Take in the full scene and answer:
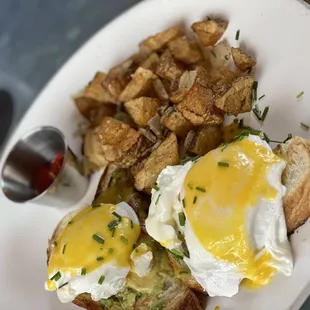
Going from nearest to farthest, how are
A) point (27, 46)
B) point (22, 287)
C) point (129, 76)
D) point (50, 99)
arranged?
point (22, 287)
point (129, 76)
point (50, 99)
point (27, 46)

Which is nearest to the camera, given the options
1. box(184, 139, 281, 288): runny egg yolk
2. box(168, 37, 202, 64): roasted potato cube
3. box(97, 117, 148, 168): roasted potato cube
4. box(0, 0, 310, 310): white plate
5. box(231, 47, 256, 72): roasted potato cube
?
box(184, 139, 281, 288): runny egg yolk

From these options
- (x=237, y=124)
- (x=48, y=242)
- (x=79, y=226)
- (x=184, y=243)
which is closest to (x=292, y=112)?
(x=237, y=124)


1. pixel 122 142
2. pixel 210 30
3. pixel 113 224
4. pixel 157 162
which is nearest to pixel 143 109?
pixel 122 142

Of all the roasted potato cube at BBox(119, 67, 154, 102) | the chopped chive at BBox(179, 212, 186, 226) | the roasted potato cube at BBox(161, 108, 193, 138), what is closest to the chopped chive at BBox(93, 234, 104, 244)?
the chopped chive at BBox(179, 212, 186, 226)

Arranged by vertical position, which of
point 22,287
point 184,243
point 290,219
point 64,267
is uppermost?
point 290,219

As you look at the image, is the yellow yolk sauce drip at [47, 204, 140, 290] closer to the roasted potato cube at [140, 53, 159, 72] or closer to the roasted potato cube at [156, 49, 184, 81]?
the roasted potato cube at [156, 49, 184, 81]

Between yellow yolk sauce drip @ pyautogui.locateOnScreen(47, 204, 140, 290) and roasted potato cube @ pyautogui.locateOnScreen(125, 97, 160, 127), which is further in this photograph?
roasted potato cube @ pyautogui.locateOnScreen(125, 97, 160, 127)

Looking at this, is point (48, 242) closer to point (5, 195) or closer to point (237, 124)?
point (5, 195)

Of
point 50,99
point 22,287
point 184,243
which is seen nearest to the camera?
point 184,243
